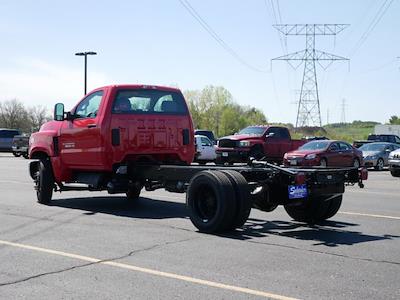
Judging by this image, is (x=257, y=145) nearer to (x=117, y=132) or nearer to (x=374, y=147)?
(x=374, y=147)

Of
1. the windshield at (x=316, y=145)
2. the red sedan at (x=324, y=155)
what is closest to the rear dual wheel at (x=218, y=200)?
the red sedan at (x=324, y=155)

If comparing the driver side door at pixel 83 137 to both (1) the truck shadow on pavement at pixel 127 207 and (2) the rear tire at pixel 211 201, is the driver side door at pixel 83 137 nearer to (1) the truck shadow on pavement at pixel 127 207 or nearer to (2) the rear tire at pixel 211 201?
(1) the truck shadow on pavement at pixel 127 207

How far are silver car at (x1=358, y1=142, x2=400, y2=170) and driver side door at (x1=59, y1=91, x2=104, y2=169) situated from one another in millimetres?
20448

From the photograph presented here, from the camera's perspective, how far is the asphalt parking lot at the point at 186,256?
5.53 m

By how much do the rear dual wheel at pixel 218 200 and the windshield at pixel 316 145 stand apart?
16451mm

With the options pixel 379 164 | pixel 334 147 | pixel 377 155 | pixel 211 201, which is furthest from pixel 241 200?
pixel 379 164

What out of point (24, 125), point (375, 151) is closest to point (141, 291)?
point (375, 151)

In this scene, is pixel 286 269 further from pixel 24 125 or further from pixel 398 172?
pixel 24 125

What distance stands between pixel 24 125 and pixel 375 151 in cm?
7681

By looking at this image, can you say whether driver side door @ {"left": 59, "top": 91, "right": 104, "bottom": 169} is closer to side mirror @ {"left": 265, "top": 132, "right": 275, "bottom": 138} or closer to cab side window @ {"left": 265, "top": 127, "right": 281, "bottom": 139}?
side mirror @ {"left": 265, "top": 132, "right": 275, "bottom": 138}

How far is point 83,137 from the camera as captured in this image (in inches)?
442

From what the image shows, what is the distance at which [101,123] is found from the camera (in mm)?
10773

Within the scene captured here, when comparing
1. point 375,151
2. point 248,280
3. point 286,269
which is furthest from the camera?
point 375,151

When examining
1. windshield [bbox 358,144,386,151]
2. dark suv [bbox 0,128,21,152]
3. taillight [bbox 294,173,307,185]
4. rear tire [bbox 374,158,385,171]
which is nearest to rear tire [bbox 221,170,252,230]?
taillight [bbox 294,173,307,185]
